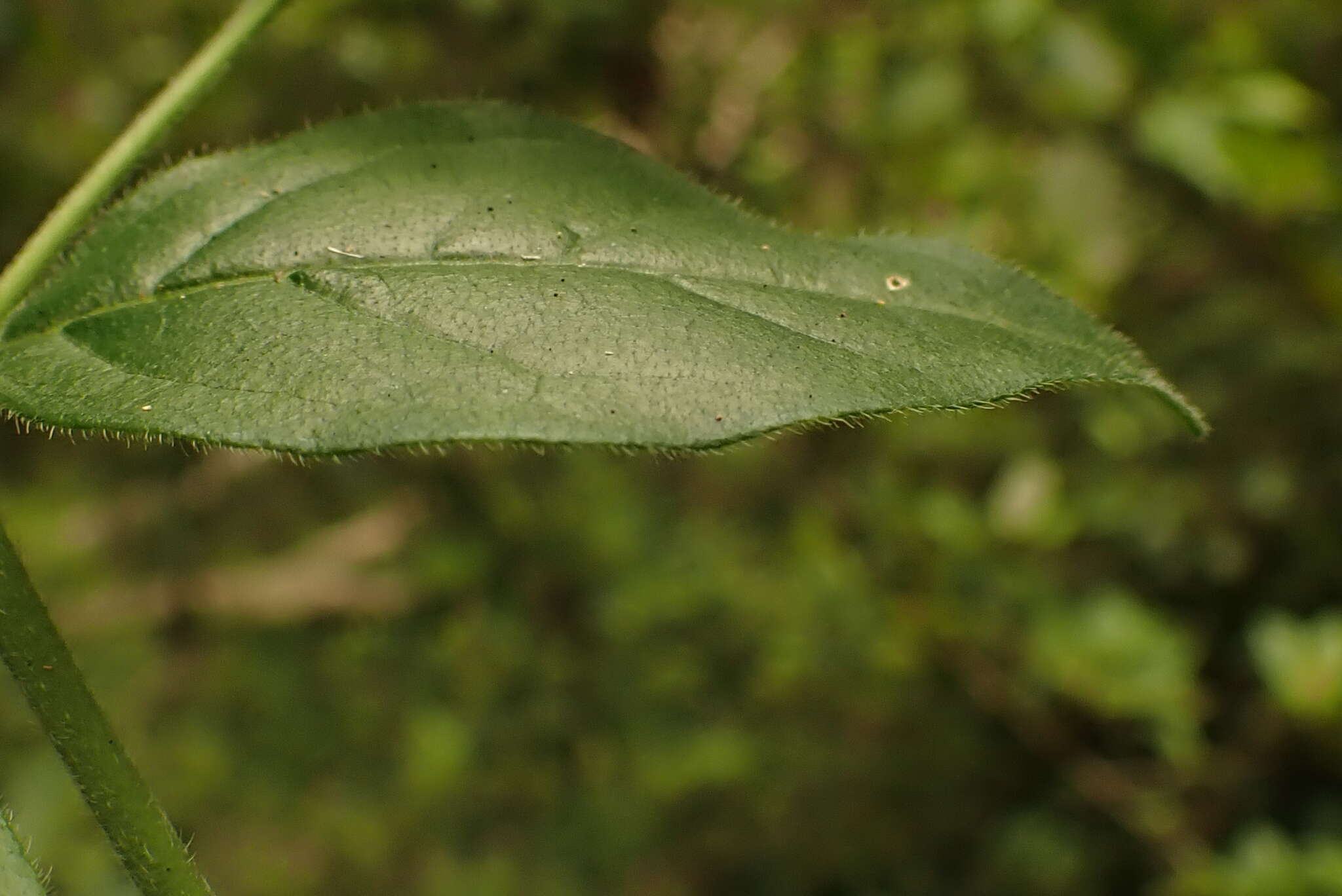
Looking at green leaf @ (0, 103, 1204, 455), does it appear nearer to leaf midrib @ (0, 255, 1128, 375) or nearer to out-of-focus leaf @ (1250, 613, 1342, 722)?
leaf midrib @ (0, 255, 1128, 375)

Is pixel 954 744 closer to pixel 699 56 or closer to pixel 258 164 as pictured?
pixel 699 56

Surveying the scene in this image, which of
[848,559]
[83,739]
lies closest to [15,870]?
[83,739]

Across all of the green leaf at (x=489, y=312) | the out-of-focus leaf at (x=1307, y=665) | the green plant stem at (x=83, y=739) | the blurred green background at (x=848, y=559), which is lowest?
the green plant stem at (x=83, y=739)

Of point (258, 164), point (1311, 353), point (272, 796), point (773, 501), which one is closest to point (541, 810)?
point (272, 796)

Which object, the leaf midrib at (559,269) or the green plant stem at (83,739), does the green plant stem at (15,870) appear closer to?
the green plant stem at (83,739)

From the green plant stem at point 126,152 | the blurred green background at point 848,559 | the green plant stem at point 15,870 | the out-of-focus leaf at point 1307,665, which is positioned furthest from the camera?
the blurred green background at point 848,559

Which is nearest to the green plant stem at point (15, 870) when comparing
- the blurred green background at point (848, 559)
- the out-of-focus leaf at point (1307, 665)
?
the blurred green background at point (848, 559)

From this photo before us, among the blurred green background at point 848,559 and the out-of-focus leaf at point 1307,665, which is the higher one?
the blurred green background at point 848,559
